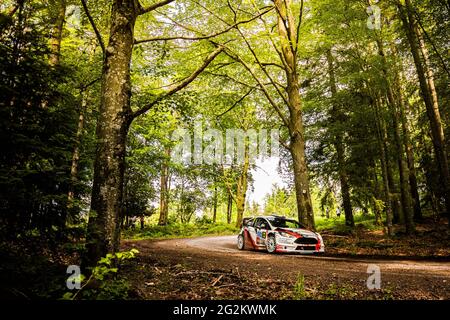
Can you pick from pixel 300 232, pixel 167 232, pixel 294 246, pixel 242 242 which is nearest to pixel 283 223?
pixel 300 232

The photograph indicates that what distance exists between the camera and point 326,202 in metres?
21.4

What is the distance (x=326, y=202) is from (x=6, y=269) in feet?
69.1

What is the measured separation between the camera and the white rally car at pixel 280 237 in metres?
10.5

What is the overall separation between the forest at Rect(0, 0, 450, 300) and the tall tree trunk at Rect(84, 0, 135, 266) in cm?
2

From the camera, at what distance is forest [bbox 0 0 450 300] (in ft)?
11.9

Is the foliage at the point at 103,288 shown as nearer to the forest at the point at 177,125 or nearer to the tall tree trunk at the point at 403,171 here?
the forest at the point at 177,125

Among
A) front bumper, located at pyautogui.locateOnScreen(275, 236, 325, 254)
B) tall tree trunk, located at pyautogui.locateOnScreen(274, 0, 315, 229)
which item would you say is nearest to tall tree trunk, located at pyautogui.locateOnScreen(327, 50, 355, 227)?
tall tree trunk, located at pyautogui.locateOnScreen(274, 0, 315, 229)

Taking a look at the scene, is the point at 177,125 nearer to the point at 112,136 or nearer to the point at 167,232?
the point at 112,136

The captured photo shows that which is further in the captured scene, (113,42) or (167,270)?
(167,270)

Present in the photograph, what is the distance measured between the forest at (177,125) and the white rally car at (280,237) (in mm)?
760

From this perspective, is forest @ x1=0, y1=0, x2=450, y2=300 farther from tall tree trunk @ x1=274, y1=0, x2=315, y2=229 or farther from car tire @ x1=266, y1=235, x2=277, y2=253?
car tire @ x1=266, y1=235, x2=277, y2=253

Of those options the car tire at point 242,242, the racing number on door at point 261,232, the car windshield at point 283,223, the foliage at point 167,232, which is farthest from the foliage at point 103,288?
the foliage at point 167,232
